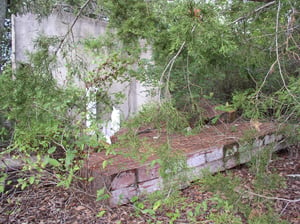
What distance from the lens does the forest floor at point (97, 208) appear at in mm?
2676

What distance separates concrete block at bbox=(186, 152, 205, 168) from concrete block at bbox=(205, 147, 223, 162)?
82 millimetres

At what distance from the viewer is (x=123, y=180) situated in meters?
2.77

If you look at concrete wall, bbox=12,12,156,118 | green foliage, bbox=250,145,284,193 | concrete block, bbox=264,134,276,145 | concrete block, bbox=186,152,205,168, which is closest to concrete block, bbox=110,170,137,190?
concrete block, bbox=186,152,205,168

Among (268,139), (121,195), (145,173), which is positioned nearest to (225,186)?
(145,173)

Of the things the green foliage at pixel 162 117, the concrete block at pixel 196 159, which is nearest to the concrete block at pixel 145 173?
the concrete block at pixel 196 159

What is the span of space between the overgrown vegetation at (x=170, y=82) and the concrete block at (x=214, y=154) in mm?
527

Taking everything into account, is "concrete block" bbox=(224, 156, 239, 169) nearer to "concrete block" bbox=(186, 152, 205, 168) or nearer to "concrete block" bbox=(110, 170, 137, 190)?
"concrete block" bbox=(186, 152, 205, 168)

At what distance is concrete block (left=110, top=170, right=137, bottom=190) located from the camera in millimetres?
2726

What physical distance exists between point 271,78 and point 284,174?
1.29 metres

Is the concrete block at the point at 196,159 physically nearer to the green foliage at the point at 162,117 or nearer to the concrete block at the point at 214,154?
the concrete block at the point at 214,154

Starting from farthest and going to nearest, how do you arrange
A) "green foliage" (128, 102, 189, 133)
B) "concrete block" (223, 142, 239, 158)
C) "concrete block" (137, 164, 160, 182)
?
"concrete block" (223, 142, 239, 158) → "concrete block" (137, 164, 160, 182) → "green foliage" (128, 102, 189, 133)

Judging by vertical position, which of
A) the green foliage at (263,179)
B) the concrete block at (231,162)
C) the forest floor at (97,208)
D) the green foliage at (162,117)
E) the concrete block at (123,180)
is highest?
the green foliage at (162,117)

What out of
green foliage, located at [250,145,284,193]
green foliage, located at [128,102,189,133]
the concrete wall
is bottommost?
green foliage, located at [250,145,284,193]

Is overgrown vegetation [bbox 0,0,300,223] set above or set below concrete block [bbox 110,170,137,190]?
above
